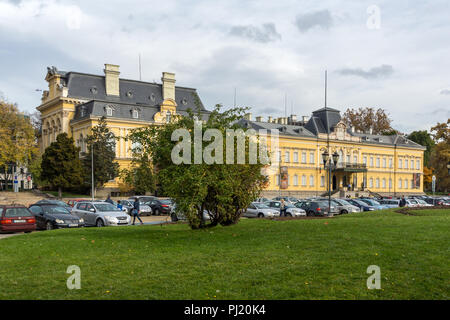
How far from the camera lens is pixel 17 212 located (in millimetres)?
23719

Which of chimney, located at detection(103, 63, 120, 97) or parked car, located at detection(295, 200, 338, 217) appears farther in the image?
chimney, located at detection(103, 63, 120, 97)

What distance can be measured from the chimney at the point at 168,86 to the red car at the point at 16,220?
195 ft

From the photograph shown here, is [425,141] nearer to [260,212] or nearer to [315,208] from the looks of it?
[315,208]

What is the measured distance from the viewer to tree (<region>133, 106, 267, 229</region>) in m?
16.0

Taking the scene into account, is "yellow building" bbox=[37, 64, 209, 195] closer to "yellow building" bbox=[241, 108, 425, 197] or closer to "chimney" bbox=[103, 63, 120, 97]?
"chimney" bbox=[103, 63, 120, 97]

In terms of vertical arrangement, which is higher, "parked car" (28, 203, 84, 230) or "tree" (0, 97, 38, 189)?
"tree" (0, 97, 38, 189)

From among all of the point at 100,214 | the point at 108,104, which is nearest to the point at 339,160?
the point at 108,104

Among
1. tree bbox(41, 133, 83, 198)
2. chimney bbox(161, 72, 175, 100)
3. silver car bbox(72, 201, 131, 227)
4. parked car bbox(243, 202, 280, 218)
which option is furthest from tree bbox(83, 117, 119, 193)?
silver car bbox(72, 201, 131, 227)

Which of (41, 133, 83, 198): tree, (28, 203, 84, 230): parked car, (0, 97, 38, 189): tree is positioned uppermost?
(0, 97, 38, 189): tree

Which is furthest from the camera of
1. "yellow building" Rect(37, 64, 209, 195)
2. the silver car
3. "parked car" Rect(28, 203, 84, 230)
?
"yellow building" Rect(37, 64, 209, 195)

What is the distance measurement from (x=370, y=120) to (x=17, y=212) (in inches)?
3551

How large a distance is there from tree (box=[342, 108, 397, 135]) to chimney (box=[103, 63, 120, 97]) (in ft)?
167

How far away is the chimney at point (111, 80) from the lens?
77.8 m
